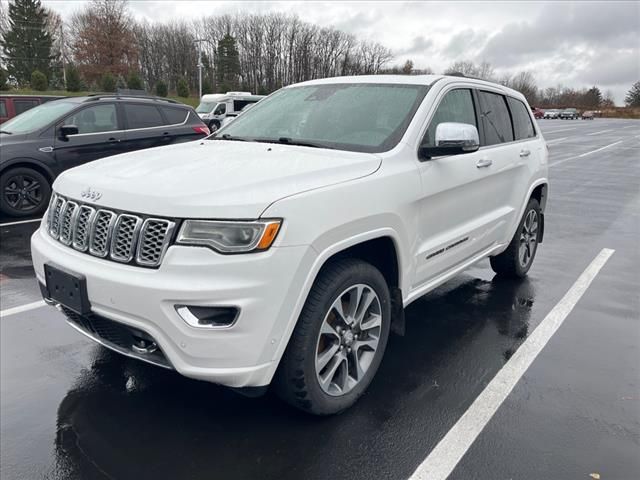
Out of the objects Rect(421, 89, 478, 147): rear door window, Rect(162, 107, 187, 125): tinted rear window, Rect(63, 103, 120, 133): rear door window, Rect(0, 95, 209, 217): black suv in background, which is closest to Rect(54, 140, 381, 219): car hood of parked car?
Answer: Rect(421, 89, 478, 147): rear door window

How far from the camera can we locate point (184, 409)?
120 inches

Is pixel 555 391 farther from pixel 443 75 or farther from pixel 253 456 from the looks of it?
pixel 443 75

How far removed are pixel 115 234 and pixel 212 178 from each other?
540mm

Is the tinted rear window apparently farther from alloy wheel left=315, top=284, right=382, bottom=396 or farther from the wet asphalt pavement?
alloy wheel left=315, top=284, right=382, bottom=396

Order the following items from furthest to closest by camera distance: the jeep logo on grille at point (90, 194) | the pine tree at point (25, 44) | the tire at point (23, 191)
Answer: the pine tree at point (25, 44), the tire at point (23, 191), the jeep logo on grille at point (90, 194)

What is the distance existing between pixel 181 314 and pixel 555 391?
2.42 m

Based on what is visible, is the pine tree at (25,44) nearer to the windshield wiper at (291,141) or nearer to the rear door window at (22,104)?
the rear door window at (22,104)

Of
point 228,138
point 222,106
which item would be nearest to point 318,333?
point 228,138

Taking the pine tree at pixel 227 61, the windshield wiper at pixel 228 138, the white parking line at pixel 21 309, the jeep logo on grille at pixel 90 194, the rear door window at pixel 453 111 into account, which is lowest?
the white parking line at pixel 21 309

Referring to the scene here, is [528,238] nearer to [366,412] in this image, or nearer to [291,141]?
[291,141]

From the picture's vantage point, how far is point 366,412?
121 inches

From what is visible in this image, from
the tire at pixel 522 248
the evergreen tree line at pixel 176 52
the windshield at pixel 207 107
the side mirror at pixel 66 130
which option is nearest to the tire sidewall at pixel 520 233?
the tire at pixel 522 248

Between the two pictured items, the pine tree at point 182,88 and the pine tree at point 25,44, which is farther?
the pine tree at point 25,44

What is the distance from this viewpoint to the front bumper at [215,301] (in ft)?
7.64
